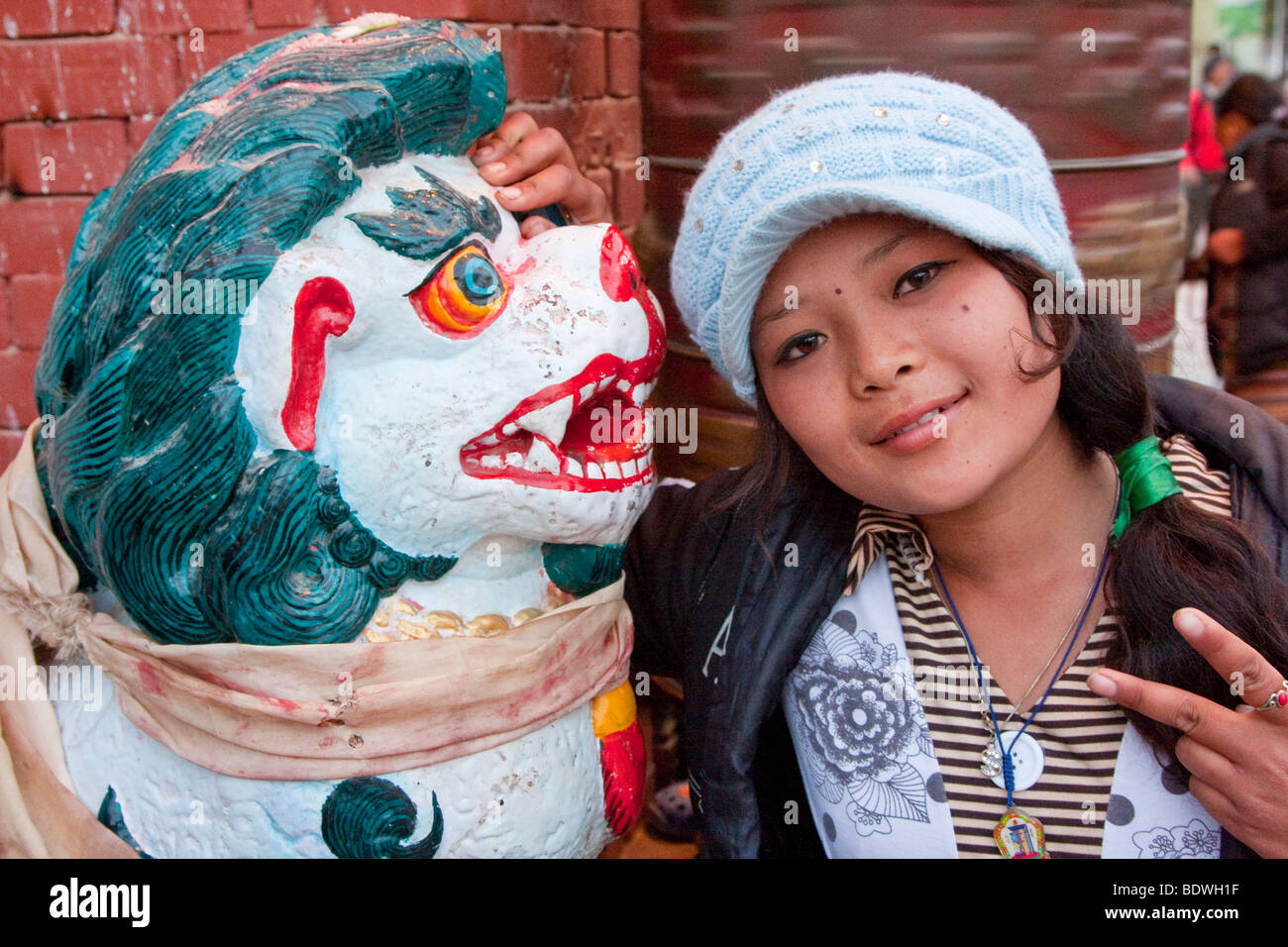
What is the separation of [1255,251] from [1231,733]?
128 inches

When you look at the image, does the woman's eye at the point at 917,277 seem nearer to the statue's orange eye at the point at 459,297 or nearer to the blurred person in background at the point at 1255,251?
the statue's orange eye at the point at 459,297

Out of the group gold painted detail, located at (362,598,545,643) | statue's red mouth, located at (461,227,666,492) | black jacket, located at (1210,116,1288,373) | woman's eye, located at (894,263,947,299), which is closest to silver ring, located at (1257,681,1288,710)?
woman's eye, located at (894,263,947,299)

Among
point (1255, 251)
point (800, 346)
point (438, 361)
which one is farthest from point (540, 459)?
point (1255, 251)

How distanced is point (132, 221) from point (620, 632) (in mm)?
737

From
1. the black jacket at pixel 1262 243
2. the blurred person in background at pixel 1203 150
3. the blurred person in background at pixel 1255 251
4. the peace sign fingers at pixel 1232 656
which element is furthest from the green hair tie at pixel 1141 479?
the blurred person in background at pixel 1203 150

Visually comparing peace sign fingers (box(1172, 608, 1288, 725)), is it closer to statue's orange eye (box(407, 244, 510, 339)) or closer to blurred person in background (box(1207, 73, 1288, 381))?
statue's orange eye (box(407, 244, 510, 339))

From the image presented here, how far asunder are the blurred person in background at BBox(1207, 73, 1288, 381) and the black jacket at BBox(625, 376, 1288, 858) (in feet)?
8.74

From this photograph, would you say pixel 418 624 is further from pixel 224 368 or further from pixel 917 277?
pixel 917 277

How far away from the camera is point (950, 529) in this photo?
1471 mm

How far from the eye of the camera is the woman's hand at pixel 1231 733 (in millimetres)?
1107

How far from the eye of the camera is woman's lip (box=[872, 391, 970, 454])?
1250 mm

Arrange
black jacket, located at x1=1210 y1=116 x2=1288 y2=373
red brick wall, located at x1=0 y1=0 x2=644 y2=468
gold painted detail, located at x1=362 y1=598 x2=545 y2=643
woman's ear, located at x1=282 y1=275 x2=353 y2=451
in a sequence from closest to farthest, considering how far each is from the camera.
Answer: woman's ear, located at x1=282 y1=275 x2=353 y2=451, gold painted detail, located at x1=362 y1=598 x2=545 y2=643, red brick wall, located at x1=0 y1=0 x2=644 y2=468, black jacket, located at x1=1210 y1=116 x2=1288 y2=373

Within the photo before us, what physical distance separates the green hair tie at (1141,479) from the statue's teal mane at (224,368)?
88 cm

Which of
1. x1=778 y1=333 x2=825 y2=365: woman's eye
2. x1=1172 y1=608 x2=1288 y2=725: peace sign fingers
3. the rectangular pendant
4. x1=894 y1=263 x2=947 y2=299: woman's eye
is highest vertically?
x1=894 y1=263 x2=947 y2=299: woman's eye
